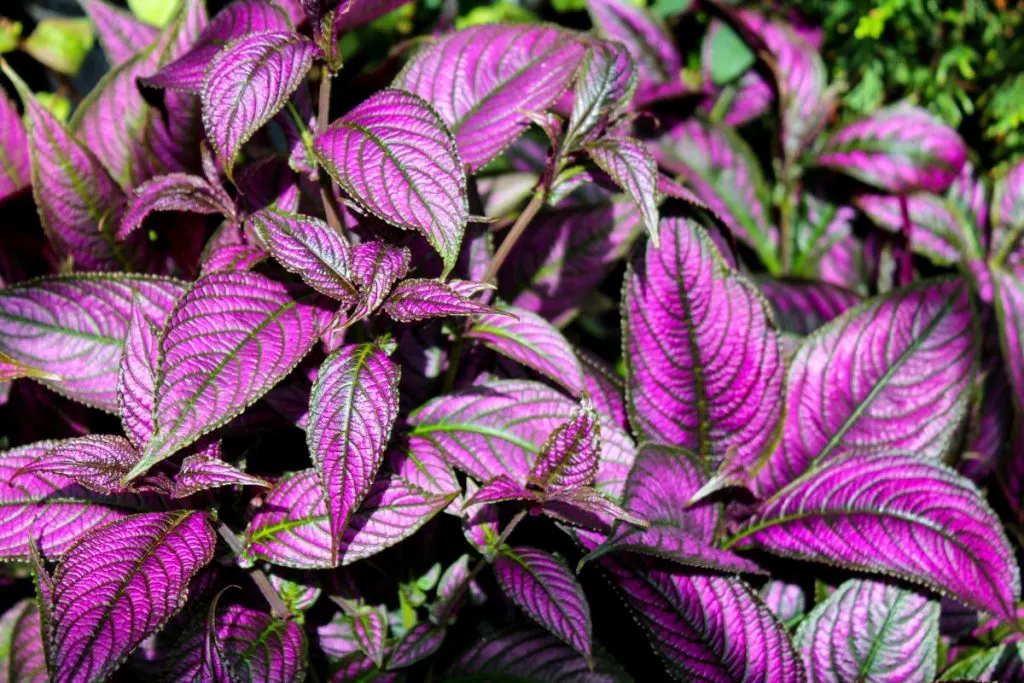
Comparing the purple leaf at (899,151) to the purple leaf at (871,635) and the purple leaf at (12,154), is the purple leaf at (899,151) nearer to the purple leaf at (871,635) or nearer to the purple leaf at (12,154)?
the purple leaf at (871,635)

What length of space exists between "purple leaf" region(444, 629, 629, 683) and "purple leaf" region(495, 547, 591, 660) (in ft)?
0.41

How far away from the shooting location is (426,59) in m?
1.19

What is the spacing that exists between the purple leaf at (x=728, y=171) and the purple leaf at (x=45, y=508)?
3.64 feet

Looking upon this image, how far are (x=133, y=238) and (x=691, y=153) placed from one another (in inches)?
38.6

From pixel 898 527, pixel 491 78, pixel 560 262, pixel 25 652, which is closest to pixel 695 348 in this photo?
pixel 560 262

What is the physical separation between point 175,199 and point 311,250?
240 mm

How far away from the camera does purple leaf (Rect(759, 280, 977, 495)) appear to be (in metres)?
1.25

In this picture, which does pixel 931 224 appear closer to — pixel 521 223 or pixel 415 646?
pixel 521 223

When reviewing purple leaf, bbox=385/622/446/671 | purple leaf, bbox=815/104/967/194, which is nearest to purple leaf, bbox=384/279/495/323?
purple leaf, bbox=385/622/446/671

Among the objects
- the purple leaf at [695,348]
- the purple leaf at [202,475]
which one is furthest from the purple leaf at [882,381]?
the purple leaf at [202,475]

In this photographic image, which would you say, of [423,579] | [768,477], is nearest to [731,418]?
[768,477]

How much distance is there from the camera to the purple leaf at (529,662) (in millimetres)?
1039

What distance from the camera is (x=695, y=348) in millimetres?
1200

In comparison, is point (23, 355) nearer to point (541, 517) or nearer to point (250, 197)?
point (250, 197)
